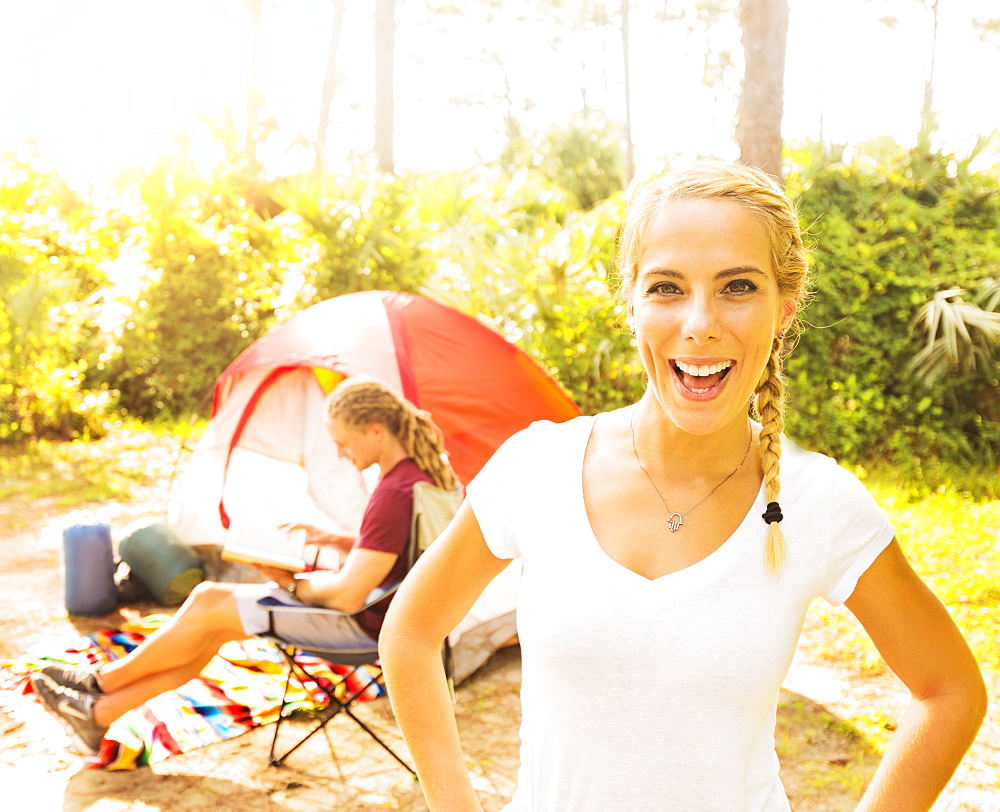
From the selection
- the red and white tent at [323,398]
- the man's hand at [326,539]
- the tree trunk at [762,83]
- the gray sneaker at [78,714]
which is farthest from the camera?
the tree trunk at [762,83]

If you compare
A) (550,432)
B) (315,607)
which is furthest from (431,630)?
(315,607)

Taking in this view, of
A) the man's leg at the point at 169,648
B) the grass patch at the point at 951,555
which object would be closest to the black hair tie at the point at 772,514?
the man's leg at the point at 169,648

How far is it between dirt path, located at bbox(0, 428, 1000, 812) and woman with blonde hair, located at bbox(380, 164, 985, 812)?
83.3 inches

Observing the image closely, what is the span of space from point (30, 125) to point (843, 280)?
11014 mm

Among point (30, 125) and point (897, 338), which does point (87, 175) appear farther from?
point (897, 338)

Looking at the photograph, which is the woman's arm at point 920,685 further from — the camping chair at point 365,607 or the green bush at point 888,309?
the green bush at point 888,309

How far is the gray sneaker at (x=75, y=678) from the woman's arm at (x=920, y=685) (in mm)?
2874

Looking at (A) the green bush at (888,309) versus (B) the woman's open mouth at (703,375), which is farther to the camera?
(A) the green bush at (888,309)

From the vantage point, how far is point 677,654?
3.65ft

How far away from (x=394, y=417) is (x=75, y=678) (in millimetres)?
1471

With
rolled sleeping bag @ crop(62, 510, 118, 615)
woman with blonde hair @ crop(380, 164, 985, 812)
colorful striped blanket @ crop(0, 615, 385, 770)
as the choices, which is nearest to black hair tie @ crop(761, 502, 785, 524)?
woman with blonde hair @ crop(380, 164, 985, 812)

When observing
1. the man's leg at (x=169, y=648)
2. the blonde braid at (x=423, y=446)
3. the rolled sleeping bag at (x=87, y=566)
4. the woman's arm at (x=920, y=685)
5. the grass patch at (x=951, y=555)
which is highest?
the woman's arm at (x=920, y=685)

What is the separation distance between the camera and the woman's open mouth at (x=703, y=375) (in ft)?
3.88

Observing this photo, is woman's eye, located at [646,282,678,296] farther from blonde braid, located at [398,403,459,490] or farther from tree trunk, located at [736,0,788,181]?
tree trunk, located at [736,0,788,181]
